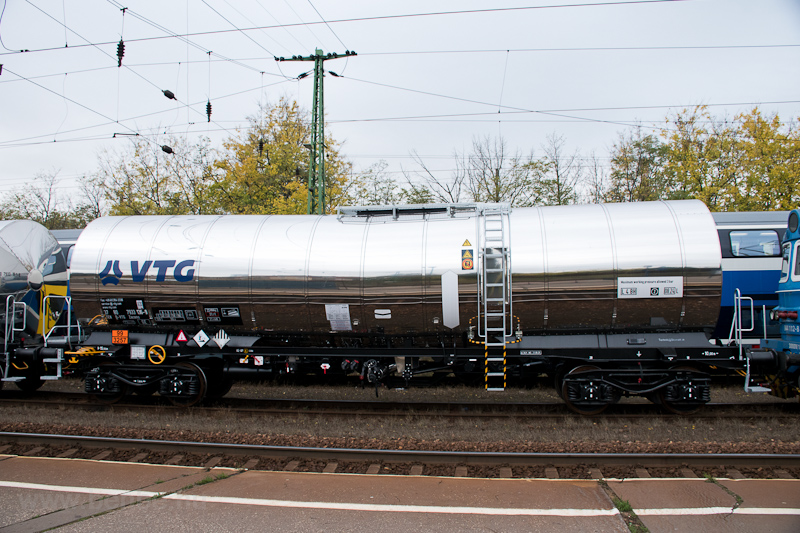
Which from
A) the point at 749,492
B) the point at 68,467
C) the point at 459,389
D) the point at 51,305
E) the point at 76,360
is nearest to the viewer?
the point at 749,492

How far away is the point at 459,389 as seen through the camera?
1188 centimetres

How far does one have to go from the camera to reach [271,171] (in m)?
24.0

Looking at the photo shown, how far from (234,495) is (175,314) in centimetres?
477

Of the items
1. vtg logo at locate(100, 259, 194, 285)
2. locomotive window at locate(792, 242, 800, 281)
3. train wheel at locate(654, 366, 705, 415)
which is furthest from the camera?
vtg logo at locate(100, 259, 194, 285)

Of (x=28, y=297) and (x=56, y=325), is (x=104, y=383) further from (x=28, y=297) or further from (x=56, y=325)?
(x=28, y=297)

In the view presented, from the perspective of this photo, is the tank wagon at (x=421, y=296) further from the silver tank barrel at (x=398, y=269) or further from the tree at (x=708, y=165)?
the tree at (x=708, y=165)

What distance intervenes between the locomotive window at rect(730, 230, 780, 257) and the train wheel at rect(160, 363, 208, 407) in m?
12.4

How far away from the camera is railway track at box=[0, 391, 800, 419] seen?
9023mm

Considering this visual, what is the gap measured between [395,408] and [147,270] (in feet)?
19.2

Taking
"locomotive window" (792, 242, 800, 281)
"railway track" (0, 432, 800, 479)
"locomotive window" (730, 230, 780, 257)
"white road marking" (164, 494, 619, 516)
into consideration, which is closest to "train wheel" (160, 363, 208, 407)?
"railway track" (0, 432, 800, 479)

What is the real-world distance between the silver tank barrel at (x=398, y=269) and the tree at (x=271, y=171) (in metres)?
14.0

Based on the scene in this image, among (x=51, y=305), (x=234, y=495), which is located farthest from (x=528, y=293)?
(x=51, y=305)

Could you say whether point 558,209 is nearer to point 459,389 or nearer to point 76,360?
point 459,389

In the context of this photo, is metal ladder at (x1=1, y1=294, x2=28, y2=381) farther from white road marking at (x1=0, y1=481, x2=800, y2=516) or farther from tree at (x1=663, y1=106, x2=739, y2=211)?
tree at (x1=663, y1=106, x2=739, y2=211)
